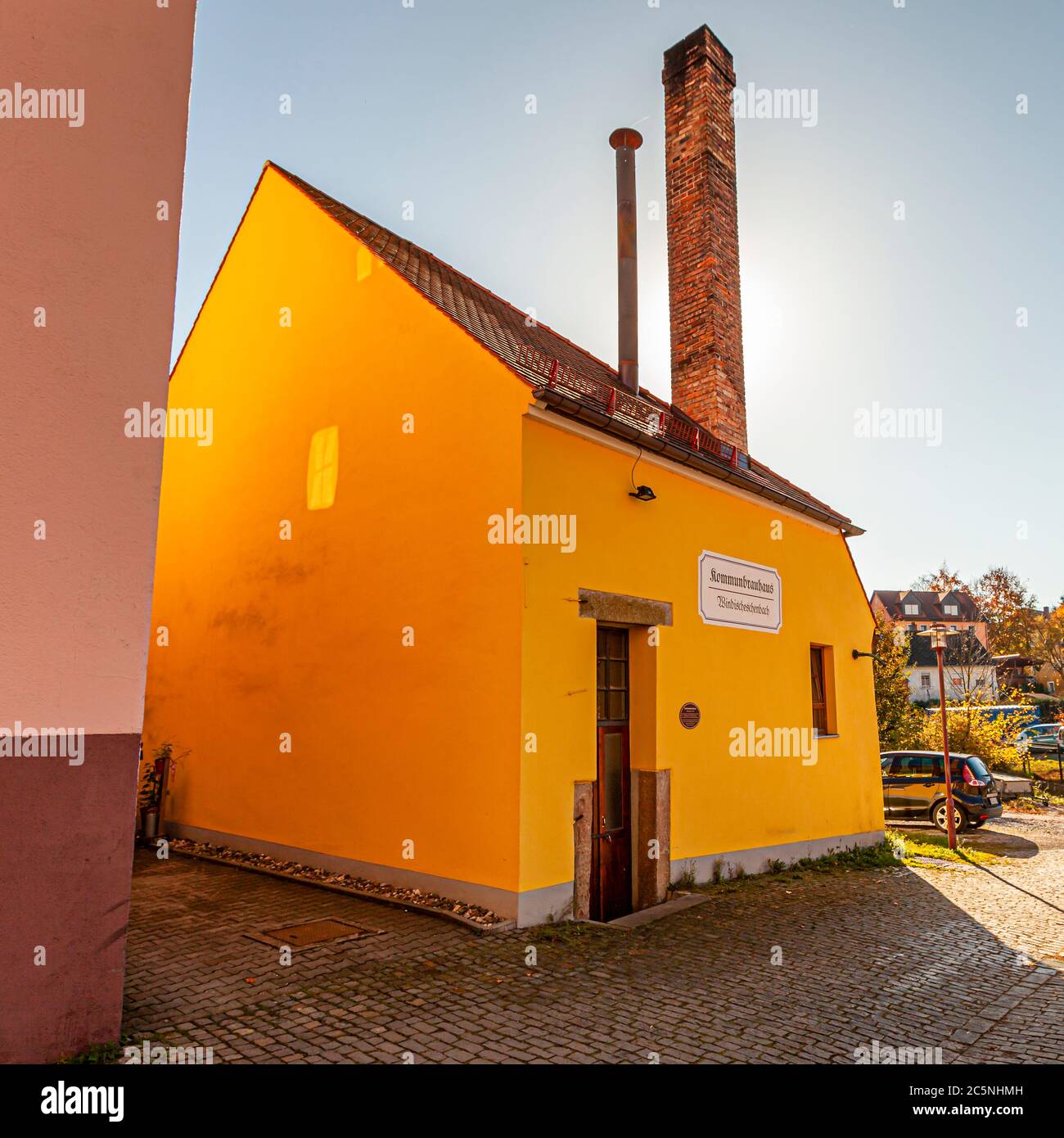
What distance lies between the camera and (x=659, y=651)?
8.68 metres

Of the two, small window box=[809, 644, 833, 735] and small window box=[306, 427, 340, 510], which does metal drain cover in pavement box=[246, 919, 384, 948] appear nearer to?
small window box=[306, 427, 340, 510]

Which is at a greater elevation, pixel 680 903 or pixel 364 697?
pixel 364 697

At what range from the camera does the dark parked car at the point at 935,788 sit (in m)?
15.8

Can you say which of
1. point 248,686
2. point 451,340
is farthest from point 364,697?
point 451,340

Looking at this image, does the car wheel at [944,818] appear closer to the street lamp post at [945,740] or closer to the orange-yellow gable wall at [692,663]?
the street lamp post at [945,740]

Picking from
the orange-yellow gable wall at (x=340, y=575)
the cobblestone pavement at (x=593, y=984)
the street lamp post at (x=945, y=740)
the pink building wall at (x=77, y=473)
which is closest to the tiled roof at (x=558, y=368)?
the orange-yellow gable wall at (x=340, y=575)

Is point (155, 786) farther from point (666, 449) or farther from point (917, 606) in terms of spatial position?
point (917, 606)

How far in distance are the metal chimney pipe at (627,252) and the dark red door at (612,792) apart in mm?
4875

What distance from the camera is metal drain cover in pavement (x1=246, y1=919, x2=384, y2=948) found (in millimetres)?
6180

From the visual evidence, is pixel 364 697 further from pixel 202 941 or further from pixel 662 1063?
Answer: pixel 662 1063

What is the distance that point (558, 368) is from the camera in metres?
9.18

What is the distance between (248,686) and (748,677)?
6.34m

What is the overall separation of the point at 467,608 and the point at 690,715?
3.15 m
